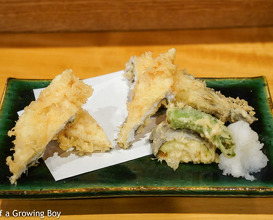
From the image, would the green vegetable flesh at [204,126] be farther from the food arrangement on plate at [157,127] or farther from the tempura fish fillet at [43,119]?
the tempura fish fillet at [43,119]

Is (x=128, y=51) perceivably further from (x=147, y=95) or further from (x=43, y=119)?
(x=43, y=119)

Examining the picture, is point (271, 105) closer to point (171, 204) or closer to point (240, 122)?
point (240, 122)

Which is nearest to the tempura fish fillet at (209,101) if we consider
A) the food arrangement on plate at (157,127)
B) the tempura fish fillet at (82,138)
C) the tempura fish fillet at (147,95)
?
the food arrangement on plate at (157,127)

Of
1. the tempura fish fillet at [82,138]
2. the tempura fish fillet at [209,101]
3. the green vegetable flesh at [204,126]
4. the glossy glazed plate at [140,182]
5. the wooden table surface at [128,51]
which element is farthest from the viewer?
the wooden table surface at [128,51]

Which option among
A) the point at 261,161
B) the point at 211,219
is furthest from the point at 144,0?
the point at 211,219

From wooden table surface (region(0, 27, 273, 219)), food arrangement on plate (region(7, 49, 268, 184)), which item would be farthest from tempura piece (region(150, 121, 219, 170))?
wooden table surface (region(0, 27, 273, 219))

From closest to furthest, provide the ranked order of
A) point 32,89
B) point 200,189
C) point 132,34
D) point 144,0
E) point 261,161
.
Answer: point 200,189, point 261,161, point 32,89, point 144,0, point 132,34

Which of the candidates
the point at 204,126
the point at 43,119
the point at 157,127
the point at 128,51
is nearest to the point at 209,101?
the point at 204,126
